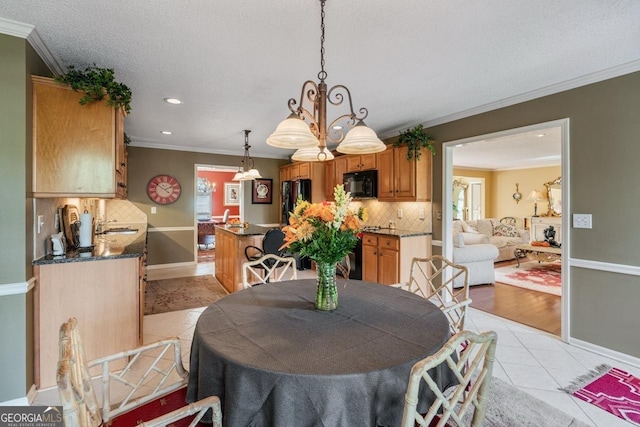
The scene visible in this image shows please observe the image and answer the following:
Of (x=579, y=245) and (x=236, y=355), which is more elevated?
(x=579, y=245)

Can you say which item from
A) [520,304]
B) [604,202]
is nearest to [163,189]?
[520,304]

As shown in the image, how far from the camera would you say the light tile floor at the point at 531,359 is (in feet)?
6.78

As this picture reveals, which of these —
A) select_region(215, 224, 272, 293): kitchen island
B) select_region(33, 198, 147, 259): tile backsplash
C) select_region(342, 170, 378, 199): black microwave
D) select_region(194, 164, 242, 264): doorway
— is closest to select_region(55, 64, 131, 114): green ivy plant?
select_region(33, 198, 147, 259): tile backsplash

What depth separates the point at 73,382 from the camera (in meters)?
0.83

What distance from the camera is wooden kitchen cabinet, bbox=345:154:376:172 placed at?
16.4 ft

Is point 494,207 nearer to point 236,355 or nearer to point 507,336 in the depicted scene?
point 507,336

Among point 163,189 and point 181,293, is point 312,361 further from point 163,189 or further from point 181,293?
A: point 163,189

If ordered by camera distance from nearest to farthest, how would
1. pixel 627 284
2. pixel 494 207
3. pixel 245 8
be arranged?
pixel 245 8
pixel 627 284
pixel 494 207

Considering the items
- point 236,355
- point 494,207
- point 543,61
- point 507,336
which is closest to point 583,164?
point 543,61

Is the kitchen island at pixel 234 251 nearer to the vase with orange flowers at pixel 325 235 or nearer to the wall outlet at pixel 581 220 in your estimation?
the vase with orange flowers at pixel 325 235

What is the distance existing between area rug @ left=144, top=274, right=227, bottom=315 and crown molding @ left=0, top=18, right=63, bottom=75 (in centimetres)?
280

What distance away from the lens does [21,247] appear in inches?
80.2

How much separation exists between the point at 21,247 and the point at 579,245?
4.53 meters

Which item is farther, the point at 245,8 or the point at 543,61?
the point at 543,61
